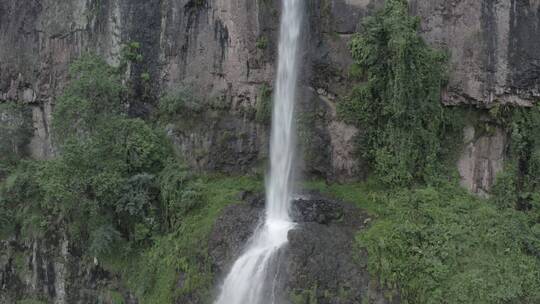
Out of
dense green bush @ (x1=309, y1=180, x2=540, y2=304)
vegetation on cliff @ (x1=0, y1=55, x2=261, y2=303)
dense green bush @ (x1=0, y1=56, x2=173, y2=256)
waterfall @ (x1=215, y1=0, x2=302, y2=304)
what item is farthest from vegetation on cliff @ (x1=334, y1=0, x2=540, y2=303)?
dense green bush @ (x1=0, y1=56, x2=173, y2=256)

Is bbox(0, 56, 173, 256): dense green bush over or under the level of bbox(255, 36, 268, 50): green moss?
under

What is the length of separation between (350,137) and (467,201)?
351 centimetres

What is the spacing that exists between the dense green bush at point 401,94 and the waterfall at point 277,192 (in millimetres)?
1957

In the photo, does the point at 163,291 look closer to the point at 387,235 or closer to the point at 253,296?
the point at 253,296

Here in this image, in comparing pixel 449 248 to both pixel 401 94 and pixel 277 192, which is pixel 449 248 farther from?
pixel 277 192

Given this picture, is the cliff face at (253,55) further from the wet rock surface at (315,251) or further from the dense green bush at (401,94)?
the wet rock surface at (315,251)

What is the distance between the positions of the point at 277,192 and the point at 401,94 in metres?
4.17

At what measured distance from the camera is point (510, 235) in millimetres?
12523

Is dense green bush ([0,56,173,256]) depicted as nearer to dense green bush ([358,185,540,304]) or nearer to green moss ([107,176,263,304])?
green moss ([107,176,263,304])

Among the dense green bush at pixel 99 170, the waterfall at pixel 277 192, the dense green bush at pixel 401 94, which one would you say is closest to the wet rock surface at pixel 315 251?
the waterfall at pixel 277 192

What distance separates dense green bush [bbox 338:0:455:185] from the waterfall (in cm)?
196

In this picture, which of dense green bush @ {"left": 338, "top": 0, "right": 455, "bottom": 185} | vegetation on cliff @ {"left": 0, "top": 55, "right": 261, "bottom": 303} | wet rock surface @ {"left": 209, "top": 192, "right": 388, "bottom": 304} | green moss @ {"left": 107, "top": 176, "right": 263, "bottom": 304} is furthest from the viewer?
dense green bush @ {"left": 338, "top": 0, "right": 455, "bottom": 185}

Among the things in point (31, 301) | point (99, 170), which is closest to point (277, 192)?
point (99, 170)

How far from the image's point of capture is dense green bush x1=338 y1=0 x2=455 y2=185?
13.9 metres
